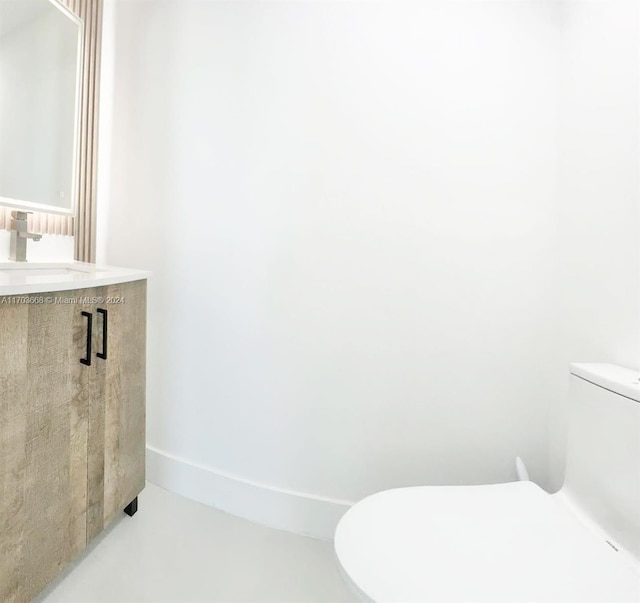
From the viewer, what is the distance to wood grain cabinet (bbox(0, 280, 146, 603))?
0.84m

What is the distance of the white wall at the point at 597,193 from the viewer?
965mm

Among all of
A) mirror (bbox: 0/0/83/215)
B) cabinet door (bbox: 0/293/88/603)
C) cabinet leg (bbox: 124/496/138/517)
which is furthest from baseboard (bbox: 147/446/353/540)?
mirror (bbox: 0/0/83/215)

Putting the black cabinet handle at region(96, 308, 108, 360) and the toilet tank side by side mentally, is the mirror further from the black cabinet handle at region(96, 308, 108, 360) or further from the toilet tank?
the toilet tank

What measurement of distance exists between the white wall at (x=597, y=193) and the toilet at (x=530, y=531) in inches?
6.6

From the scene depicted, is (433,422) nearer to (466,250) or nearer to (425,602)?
(466,250)

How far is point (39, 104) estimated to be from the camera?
1.42m

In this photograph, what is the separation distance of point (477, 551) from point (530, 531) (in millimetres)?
148

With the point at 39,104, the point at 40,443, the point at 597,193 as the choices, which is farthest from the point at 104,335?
the point at 597,193

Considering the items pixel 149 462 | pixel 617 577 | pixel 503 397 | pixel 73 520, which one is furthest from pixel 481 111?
pixel 149 462

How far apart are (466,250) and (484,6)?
0.77 meters

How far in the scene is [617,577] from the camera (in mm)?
684

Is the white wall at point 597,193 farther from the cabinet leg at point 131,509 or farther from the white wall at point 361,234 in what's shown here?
the cabinet leg at point 131,509

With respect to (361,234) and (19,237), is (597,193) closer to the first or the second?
(361,234)

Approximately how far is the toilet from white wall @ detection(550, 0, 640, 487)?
0.55ft
